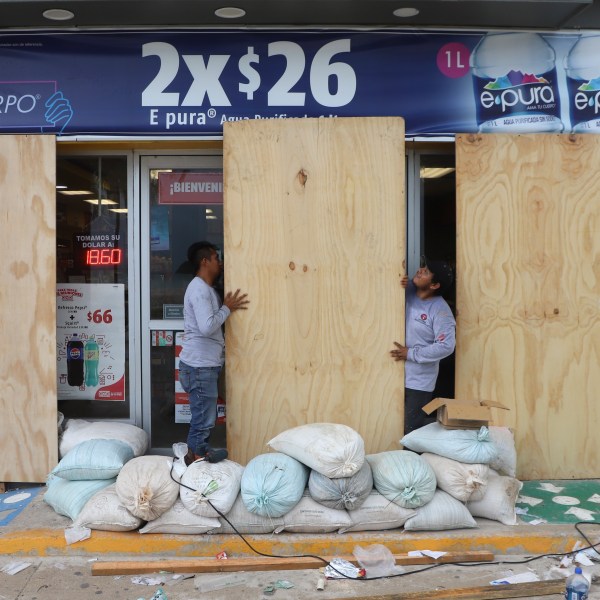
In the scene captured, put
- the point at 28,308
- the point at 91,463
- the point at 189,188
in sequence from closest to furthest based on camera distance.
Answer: the point at 91,463 → the point at 28,308 → the point at 189,188

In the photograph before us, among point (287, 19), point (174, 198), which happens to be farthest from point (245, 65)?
point (174, 198)

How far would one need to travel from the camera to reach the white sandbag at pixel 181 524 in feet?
14.1

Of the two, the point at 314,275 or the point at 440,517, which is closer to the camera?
the point at 440,517

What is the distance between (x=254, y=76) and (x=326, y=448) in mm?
3051

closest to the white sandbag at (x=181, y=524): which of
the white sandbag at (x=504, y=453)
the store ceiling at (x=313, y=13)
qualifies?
the white sandbag at (x=504, y=453)

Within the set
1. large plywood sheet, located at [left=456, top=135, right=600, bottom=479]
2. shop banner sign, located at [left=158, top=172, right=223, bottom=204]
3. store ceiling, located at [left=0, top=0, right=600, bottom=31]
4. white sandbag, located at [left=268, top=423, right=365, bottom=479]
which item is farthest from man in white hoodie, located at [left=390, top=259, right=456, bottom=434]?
store ceiling, located at [left=0, top=0, right=600, bottom=31]

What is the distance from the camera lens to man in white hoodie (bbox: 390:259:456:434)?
201 inches

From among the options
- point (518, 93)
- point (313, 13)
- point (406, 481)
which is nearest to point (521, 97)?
point (518, 93)

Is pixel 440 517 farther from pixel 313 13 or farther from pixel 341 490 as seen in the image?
pixel 313 13

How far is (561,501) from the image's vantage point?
4957 mm

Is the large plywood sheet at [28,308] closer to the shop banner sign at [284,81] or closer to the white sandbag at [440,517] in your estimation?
the shop banner sign at [284,81]

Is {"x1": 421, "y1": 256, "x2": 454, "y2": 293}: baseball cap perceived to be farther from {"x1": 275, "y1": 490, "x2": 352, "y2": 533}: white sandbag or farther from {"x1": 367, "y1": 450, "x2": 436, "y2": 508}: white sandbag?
{"x1": 275, "y1": 490, "x2": 352, "y2": 533}: white sandbag

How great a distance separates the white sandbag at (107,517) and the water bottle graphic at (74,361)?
169 centimetres

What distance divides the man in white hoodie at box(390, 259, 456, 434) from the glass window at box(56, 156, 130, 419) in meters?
2.44
